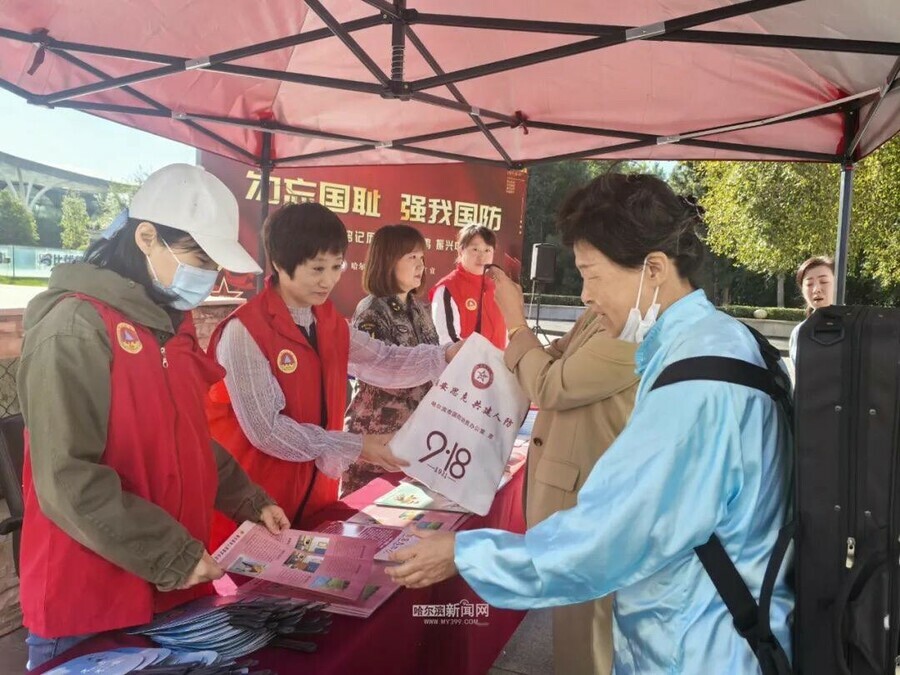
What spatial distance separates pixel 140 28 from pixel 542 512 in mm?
1925

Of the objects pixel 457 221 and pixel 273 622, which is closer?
pixel 273 622

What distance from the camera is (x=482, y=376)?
1896 millimetres

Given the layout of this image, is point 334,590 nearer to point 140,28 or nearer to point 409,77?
point 140,28

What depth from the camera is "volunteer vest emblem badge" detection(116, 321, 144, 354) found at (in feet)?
4.14

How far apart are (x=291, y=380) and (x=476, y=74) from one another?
106 centimetres

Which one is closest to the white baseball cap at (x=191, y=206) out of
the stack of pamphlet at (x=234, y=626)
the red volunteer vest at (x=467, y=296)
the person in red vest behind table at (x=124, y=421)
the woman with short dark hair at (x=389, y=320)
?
the person in red vest behind table at (x=124, y=421)

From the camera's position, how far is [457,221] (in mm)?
7117

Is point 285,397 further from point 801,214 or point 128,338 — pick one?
point 801,214

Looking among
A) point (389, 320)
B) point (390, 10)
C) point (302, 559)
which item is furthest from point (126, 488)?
point (389, 320)

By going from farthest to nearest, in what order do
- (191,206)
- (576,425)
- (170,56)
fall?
1. (170,56)
2. (576,425)
3. (191,206)

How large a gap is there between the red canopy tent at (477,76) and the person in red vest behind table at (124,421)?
2.54 feet

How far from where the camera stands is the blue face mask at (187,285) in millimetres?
1395

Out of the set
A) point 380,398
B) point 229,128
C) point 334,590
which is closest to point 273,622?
point 334,590

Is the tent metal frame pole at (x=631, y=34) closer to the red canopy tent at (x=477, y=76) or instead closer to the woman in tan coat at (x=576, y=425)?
the red canopy tent at (x=477, y=76)
